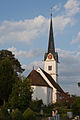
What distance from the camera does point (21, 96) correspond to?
33.9m

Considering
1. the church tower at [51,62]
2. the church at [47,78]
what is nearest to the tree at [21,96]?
the church at [47,78]

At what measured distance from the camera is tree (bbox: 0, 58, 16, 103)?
40094 mm

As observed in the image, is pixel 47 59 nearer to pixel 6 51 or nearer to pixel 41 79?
pixel 41 79

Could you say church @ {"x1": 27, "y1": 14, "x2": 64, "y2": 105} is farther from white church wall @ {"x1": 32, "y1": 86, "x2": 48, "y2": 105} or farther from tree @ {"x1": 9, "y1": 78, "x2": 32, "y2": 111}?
tree @ {"x1": 9, "y1": 78, "x2": 32, "y2": 111}

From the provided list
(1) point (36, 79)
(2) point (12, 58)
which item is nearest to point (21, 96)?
(2) point (12, 58)

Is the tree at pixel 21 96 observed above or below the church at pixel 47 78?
below

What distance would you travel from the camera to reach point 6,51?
4872 centimetres

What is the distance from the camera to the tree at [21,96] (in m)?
33.8

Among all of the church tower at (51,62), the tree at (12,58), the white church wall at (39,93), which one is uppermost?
the church tower at (51,62)

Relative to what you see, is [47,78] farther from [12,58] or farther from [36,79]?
[12,58]

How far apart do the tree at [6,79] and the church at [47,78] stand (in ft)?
22.4

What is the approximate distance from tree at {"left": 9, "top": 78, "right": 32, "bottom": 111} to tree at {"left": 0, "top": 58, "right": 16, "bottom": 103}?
17.3 feet

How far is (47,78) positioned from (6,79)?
20.8 m

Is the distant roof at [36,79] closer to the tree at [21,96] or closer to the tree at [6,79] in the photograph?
the tree at [6,79]
